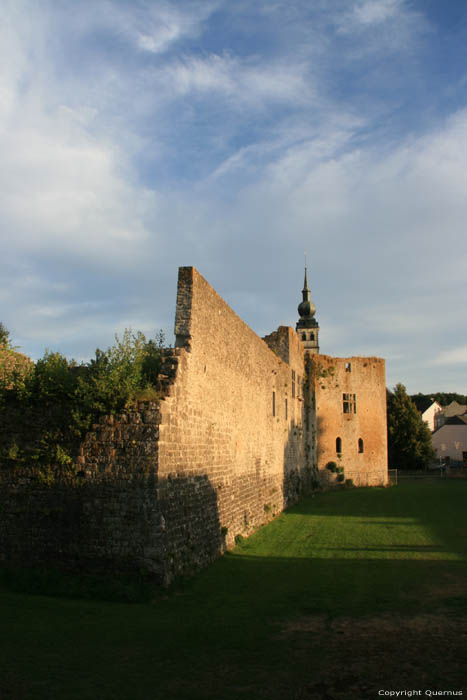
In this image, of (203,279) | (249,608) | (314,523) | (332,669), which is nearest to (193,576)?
(249,608)

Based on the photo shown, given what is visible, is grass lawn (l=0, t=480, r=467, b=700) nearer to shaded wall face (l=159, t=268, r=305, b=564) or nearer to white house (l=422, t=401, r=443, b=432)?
shaded wall face (l=159, t=268, r=305, b=564)

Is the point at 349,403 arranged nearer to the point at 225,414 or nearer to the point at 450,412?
the point at 225,414

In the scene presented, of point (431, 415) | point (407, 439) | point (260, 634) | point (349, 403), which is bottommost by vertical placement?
point (260, 634)

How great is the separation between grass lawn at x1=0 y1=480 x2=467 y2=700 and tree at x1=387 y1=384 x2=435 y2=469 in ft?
126

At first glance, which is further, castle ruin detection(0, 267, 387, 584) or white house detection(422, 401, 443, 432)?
white house detection(422, 401, 443, 432)

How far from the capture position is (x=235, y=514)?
14.1 m

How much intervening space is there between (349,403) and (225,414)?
20865 millimetres

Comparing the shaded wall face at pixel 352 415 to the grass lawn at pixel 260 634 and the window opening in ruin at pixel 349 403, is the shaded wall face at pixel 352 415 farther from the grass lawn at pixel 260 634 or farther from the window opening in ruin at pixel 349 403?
the grass lawn at pixel 260 634

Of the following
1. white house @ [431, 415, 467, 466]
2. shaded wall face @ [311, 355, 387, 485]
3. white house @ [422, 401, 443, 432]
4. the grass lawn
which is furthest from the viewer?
white house @ [422, 401, 443, 432]

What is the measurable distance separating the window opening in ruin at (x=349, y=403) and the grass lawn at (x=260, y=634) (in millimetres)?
20539

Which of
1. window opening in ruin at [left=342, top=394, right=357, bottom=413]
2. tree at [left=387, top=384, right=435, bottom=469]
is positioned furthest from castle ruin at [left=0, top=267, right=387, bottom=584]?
tree at [left=387, top=384, right=435, bottom=469]

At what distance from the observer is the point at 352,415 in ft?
108

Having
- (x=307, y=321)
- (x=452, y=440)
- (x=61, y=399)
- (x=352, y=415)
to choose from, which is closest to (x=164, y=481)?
(x=61, y=399)

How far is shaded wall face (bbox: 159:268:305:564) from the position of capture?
10.6 m
